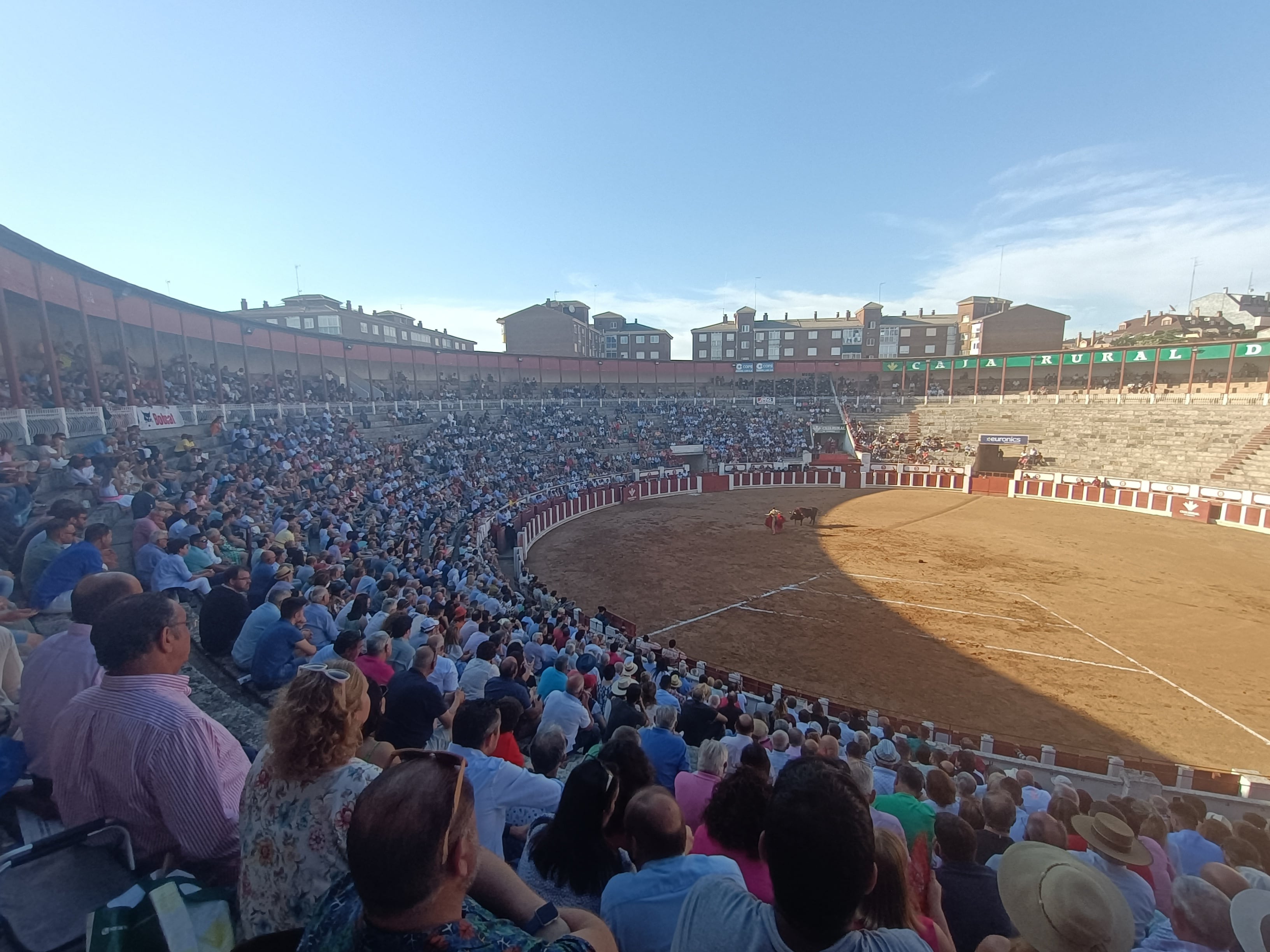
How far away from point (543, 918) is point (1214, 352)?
5028 cm

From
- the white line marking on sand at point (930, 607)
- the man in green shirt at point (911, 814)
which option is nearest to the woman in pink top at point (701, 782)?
the man in green shirt at point (911, 814)

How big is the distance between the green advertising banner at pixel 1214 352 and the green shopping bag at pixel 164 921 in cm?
4978

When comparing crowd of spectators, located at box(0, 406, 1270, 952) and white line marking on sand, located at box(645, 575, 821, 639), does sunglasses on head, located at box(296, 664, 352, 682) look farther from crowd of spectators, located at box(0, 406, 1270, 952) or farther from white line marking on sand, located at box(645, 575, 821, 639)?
white line marking on sand, located at box(645, 575, 821, 639)

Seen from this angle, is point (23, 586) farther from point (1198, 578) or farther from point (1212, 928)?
point (1198, 578)

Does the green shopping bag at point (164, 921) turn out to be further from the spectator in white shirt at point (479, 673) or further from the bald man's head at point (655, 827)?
the spectator in white shirt at point (479, 673)

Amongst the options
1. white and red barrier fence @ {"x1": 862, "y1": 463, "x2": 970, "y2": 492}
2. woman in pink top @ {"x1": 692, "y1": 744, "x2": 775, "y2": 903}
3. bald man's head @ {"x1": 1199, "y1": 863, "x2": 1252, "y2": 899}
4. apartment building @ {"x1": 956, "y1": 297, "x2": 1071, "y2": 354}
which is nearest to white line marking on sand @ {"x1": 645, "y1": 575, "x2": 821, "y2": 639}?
bald man's head @ {"x1": 1199, "y1": 863, "x2": 1252, "y2": 899}

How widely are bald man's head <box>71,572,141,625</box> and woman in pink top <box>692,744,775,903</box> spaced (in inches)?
117

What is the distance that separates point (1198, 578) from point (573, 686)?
68.0 ft

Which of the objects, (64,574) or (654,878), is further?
(64,574)

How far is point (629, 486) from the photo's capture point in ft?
105

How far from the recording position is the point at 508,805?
2.95 meters

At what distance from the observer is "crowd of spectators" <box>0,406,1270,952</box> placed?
1.54 m

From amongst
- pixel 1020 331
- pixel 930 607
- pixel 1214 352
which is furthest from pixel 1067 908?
pixel 1020 331

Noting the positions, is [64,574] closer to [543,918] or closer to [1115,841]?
[543,918]
